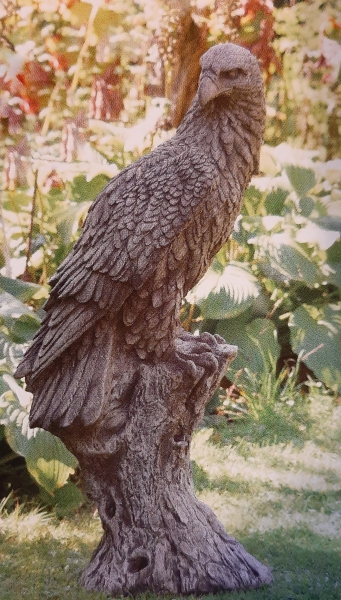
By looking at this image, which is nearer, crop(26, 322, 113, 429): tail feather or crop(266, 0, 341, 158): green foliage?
crop(26, 322, 113, 429): tail feather

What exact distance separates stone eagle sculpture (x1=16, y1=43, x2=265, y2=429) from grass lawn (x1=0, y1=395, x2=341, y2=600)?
475mm

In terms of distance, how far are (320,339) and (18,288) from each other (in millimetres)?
1829

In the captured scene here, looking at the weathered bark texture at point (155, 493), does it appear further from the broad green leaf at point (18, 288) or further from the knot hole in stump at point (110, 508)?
the broad green leaf at point (18, 288)

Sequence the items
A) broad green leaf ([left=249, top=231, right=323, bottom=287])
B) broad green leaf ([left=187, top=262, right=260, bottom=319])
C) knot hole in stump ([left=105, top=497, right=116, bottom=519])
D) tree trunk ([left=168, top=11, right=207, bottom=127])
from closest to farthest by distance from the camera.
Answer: knot hole in stump ([left=105, top=497, right=116, bottom=519])
tree trunk ([left=168, top=11, right=207, bottom=127])
broad green leaf ([left=187, top=262, right=260, bottom=319])
broad green leaf ([left=249, top=231, right=323, bottom=287])

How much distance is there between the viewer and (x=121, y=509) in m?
1.82

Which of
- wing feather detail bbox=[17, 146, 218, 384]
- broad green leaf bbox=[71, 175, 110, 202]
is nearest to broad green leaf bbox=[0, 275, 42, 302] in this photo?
broad green leaf bbox=[71, 175, 110, 202]

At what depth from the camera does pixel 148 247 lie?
5.56 feet

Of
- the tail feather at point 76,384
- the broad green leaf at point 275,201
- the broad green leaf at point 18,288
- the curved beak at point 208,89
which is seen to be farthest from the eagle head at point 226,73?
the broad green leaf at point 275,201

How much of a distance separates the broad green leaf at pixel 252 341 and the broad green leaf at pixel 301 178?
88cm

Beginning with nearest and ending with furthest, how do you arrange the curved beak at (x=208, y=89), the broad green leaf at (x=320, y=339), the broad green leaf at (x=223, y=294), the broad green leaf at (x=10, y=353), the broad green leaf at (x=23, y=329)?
the curved beak at (x=208, y=89) → the broad green leaf at (x=10, y=353) → the broad green leaf at (x=23, y=329) → the broad green leaf at (x=223, y=294) → the broad green leaf at (x=320, y=339)

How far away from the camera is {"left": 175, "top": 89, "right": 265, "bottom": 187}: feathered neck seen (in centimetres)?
177

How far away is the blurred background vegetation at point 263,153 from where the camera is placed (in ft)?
11.9

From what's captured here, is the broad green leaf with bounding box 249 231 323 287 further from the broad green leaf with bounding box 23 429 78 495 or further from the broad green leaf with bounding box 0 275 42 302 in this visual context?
the broad green leaf with bounding box 23 429 78 495

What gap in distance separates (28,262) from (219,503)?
1365 mm
